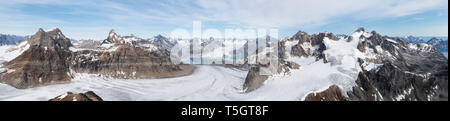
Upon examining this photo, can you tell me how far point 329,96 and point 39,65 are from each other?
114 m

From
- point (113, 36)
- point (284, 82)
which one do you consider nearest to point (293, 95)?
point (284, 82)

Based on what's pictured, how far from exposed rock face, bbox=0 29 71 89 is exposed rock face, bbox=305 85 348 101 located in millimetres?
103274

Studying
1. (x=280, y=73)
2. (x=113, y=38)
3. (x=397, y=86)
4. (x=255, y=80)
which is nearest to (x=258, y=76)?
(x=255, y=80)

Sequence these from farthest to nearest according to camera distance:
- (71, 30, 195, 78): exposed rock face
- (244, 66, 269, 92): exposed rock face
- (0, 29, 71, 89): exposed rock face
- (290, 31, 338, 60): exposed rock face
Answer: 1. (71, 30, 195, 78): exposed rock face
2. (290, 31, 338, 60): exposed rock face
3. (0, 29, 71, 89): exposed rock face
4. (244, 66, 269, 92): exposed rock face

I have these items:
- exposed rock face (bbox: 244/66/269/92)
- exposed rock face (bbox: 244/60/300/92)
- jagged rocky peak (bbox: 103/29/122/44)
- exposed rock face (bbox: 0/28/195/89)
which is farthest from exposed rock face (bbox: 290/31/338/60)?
jagged rocky peak (bbox: 103/29/122/44)

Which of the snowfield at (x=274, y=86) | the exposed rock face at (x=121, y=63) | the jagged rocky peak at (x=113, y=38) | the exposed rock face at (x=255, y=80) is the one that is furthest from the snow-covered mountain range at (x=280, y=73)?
the jagged rocky peak at (x=113, y=38)

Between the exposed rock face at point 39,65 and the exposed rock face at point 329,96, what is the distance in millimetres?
103274

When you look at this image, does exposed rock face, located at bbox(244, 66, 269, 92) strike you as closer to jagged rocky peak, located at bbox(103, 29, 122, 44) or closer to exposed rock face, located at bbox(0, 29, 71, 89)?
exposed rock face, located at bbox(0, 29, 71, 89)

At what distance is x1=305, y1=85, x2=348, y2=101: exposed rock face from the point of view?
158ft

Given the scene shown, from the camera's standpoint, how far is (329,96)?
48.9m

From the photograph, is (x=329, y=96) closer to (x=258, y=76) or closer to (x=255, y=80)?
(x=258, y=76)
